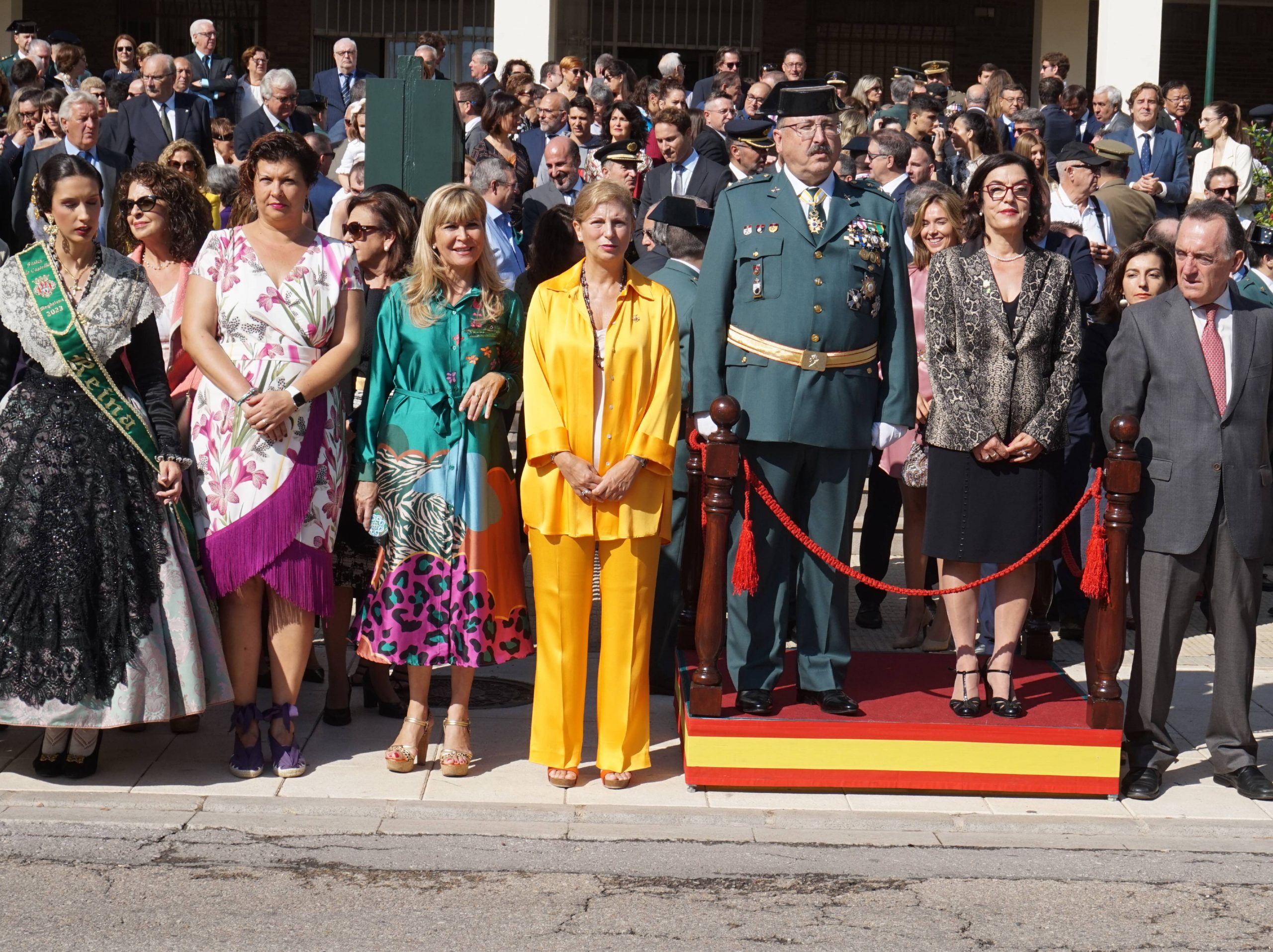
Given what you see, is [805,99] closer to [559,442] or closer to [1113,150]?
[559,442]

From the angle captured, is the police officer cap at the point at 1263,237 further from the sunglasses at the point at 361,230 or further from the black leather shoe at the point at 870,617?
the sunglasses at the point at 361,230

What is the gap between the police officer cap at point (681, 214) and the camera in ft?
21.4

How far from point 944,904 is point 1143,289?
305 centimetres

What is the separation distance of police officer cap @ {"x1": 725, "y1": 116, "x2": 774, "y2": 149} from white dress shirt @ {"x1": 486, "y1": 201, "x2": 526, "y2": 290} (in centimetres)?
171

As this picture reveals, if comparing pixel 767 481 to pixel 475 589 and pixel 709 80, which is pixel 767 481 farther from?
pixel 709 80

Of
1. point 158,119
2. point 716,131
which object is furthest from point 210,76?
point 716,131

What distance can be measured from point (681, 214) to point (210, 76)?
942 centimetres

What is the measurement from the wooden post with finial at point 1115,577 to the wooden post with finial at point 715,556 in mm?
1253

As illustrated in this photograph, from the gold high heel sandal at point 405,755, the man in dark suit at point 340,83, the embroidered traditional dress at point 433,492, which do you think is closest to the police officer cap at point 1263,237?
the embroidered traditional dress at point 433,492

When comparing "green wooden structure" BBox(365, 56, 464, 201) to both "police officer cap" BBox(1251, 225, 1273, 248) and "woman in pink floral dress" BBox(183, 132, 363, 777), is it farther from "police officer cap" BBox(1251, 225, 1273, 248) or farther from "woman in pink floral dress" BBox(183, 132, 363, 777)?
"police officer cap" BBox(1251, 225, 1273, 248)

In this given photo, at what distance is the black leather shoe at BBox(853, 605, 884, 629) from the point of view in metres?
7.97

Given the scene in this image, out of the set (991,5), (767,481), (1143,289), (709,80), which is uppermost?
(991,5)

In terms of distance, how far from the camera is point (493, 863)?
4.91 meters

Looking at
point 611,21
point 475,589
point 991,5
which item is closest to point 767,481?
point 475,589
